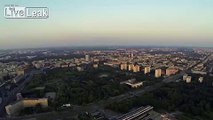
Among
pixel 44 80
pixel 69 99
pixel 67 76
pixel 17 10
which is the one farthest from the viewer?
pixel 67 76

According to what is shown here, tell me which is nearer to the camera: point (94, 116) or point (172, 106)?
point (94, 116)

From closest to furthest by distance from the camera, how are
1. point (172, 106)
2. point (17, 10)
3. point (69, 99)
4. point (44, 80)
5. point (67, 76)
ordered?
point (17, 10) → point (172, 106) → point (69, 99) → point (44, 80) → point (67, 76)

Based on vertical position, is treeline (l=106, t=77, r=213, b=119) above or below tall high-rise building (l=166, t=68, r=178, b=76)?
below

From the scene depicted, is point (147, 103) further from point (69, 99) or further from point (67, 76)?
point (67, 76)

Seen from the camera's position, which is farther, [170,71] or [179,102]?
[170,71]

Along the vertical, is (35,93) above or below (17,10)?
below

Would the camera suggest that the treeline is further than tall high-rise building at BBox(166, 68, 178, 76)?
No

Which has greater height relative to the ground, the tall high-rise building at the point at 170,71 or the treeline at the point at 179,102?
the tall high-rise building at the point at 170,71

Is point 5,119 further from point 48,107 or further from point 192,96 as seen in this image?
point 192,96

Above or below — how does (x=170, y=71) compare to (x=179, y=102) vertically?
above

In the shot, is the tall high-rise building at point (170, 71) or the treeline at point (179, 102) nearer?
the treeline at point (179, 102)

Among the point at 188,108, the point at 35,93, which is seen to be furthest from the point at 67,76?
the point at 188,108
